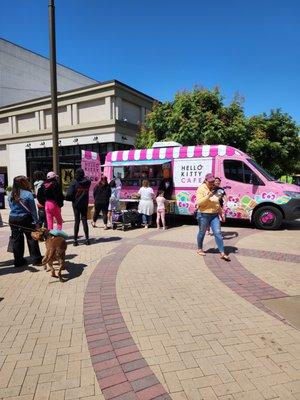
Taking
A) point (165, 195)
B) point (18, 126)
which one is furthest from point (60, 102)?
point (165, 195)

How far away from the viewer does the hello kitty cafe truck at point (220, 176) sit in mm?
10414

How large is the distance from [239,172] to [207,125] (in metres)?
6.82

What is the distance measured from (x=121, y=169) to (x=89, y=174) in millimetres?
1254

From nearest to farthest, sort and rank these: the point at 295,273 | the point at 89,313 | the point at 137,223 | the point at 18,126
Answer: the point at 89,313 → the point at 295,273 → the point at 137,223 → the point at 18,126

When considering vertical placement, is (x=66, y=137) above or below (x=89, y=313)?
above

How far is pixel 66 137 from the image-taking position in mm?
25375

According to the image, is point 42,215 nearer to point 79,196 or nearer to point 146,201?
point 79,196

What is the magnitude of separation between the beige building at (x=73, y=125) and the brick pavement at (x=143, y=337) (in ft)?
59.8

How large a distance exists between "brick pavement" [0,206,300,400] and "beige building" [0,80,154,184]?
1823cm

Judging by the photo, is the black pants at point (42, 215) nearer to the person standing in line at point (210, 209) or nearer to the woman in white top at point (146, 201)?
the woman in white top at point (146, 201)

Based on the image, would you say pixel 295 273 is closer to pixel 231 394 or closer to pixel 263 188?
pixel 231 394

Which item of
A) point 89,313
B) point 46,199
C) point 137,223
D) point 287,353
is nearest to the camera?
point 287,353

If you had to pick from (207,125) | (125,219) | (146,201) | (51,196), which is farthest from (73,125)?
(51,196)

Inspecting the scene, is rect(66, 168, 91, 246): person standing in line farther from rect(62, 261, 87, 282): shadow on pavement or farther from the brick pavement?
the brick pavement
